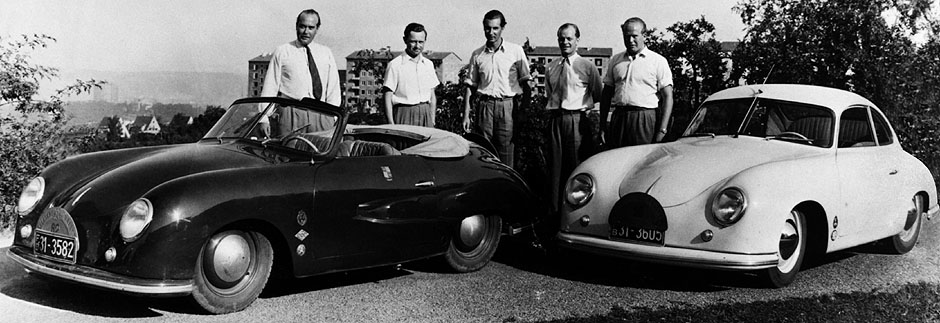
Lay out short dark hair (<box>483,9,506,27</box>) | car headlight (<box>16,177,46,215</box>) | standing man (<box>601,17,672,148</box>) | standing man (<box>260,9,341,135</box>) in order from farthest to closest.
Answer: short dark hair (<box>483,9,506,27</box>), standing man (<box>601,17,672,148</box>), standing man (<box>260,9,341,135</box>), car headlight (<box>16,177,46,215</box>)

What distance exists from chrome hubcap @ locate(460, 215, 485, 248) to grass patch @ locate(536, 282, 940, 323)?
138 cm

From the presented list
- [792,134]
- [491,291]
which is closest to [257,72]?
[491,291]

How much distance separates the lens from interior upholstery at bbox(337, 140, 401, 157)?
5059mm

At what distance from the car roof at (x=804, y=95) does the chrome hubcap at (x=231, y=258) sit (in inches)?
164

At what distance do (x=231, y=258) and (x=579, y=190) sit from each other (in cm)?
255

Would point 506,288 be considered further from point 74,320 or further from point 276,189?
point 74,320

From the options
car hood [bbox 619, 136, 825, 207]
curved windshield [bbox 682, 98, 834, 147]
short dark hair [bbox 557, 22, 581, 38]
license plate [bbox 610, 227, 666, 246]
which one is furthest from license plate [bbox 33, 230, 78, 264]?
short dark hair [bbox 557, 22, 581, 38]

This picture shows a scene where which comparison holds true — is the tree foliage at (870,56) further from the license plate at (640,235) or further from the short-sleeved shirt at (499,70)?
the license plate at (640,235)

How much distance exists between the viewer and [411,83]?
7258mm

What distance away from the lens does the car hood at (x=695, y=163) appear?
4.88 metres

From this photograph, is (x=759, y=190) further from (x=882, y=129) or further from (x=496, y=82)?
(x=496, y=82)

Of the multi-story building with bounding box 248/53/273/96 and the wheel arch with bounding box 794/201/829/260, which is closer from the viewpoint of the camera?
the wheel arch with bounding box 794/201/829/260

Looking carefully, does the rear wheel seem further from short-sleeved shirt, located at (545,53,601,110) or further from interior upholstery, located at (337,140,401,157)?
interior upholstery, located at (337,140,401,157)

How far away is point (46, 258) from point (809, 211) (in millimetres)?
4659
